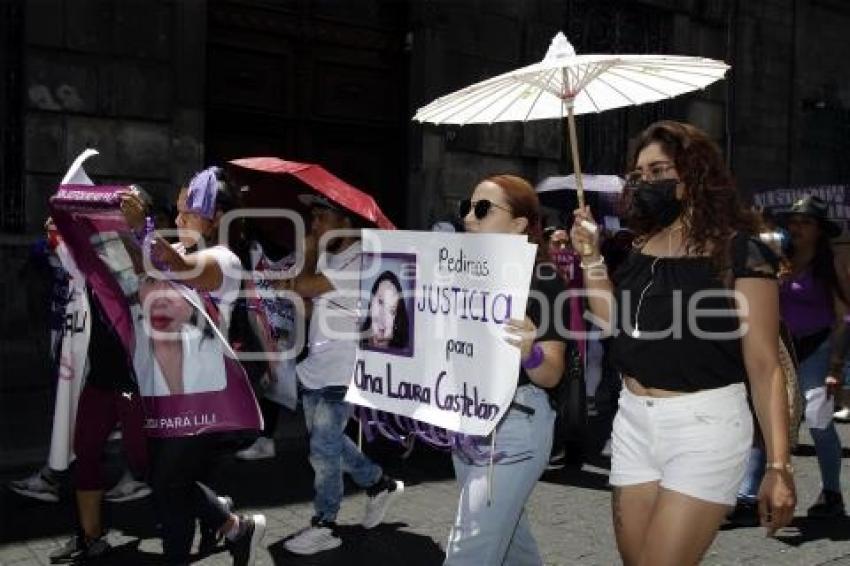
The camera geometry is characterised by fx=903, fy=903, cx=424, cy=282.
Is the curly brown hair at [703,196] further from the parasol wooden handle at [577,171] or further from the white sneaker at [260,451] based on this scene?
the white sneaker at [260,451]

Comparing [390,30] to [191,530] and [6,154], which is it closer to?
[6,154]

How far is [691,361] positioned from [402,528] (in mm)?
2680

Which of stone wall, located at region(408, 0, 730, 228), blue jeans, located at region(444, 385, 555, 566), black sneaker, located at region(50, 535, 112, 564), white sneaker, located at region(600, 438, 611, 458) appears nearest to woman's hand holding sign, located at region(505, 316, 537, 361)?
blue jeans, located at region(444, 385, 555, 566)

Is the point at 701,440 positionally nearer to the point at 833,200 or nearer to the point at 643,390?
the point at 643,390

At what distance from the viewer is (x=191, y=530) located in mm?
3709

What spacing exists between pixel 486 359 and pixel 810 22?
612 inches

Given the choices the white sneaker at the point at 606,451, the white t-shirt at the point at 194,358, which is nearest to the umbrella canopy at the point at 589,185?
the white sneaker at the point at 606,451

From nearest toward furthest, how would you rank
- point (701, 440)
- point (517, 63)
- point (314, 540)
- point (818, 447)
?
point (701, 440) < point (314, 540) < point (818, 447) < point (517, 63)

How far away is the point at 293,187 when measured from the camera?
5.06m

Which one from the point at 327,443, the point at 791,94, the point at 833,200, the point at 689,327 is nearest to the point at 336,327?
the point at 327,443

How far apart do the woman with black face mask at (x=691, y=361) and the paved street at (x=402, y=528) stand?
196 cm

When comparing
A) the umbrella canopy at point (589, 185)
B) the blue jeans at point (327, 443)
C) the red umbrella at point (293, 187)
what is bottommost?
the blue jeans at point (327, 443)

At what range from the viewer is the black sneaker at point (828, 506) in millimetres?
5449

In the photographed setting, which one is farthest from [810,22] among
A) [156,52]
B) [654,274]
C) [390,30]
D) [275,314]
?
[654,274]
